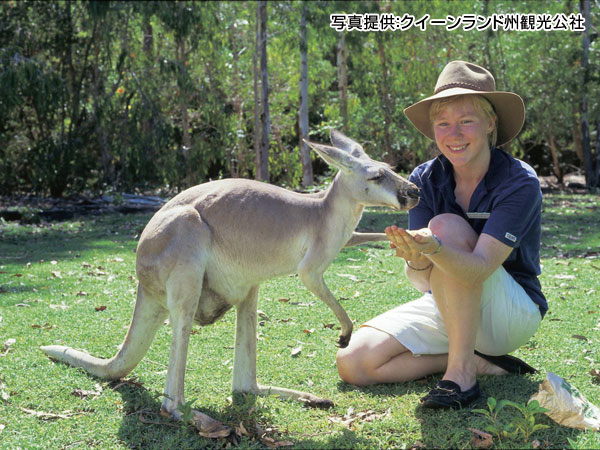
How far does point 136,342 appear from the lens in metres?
2.71

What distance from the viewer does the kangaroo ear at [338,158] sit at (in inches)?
91.0

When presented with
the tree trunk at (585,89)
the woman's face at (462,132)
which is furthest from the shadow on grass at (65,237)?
the tree trunk at (585,89)

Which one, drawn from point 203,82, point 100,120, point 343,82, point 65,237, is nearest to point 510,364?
point 65,237

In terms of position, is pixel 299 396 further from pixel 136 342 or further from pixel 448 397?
pixel 136 342

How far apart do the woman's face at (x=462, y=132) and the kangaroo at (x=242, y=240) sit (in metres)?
0.37

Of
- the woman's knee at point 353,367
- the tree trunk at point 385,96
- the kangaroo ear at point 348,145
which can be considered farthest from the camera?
the tree trunk at point 385,96

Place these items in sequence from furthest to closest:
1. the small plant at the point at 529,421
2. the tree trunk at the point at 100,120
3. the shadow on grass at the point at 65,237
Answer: the tree trunk at the point at 100,120
the shadow on grass at the point at 65,237
the small plant at the point at 529,421

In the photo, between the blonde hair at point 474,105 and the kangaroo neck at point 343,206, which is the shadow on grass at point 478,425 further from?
the blonde hair at point 474,105

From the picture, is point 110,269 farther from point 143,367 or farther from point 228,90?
point 228,90

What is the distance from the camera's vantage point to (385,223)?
307 inches

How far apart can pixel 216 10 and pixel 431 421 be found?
10.2m

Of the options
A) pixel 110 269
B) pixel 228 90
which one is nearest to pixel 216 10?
pixel 228 90

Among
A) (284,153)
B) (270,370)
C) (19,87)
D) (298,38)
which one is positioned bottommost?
(270,370)

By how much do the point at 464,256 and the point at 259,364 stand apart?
133 cm
